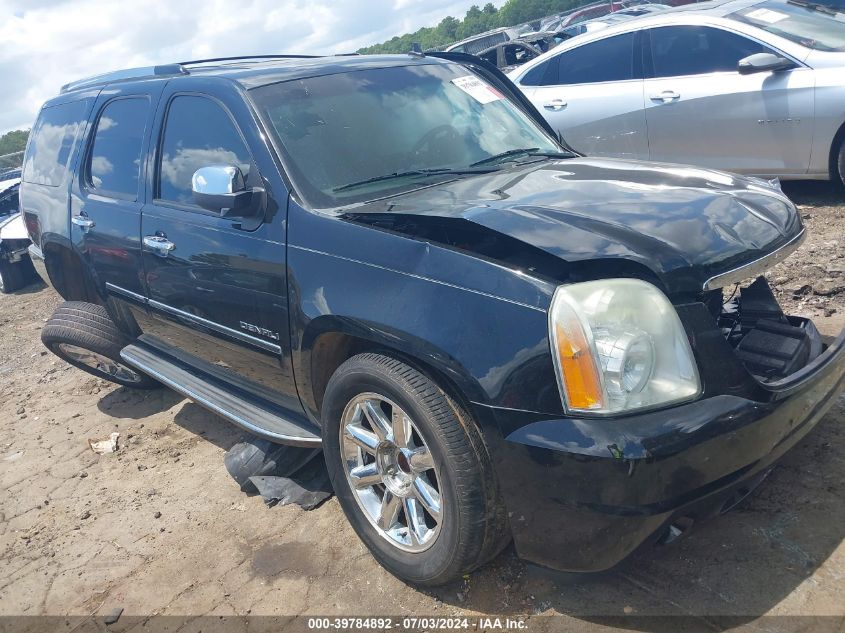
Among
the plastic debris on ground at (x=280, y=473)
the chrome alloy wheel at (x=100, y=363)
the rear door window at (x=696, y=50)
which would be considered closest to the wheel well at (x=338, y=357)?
the plastic debris on ground at (x=280, y=473)

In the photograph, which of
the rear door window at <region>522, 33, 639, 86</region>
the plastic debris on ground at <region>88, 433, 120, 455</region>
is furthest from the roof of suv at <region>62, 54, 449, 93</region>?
the rear door window at <region>522, 33, 639, 86</region>

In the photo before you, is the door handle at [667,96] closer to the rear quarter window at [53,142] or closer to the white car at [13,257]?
the rear quarter window at [53,142]

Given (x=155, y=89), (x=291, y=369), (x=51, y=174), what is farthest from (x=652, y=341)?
(x=51, y=174)

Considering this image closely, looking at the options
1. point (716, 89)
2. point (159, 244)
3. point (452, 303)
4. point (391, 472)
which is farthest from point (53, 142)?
point (716, 89)

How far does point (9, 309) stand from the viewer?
9.34 m

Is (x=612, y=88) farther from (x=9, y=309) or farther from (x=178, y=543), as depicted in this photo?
(x=9, y=309)

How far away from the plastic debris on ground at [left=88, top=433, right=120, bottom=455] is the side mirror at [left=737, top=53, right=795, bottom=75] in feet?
17.4

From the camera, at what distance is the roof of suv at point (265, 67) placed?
3557mm

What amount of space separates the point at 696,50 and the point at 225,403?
16.8ft

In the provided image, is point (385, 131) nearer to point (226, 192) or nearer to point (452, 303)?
point (226, 192)

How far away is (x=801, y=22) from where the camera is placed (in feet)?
20.6

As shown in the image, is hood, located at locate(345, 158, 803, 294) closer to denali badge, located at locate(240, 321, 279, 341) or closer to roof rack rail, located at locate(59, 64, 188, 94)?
denali badge, located at locate(240, 321, 279, 341)

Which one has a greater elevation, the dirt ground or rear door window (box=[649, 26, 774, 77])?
rear door window (box=[649, 26, 774, 77])

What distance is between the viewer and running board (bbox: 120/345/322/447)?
3227 millimetres
